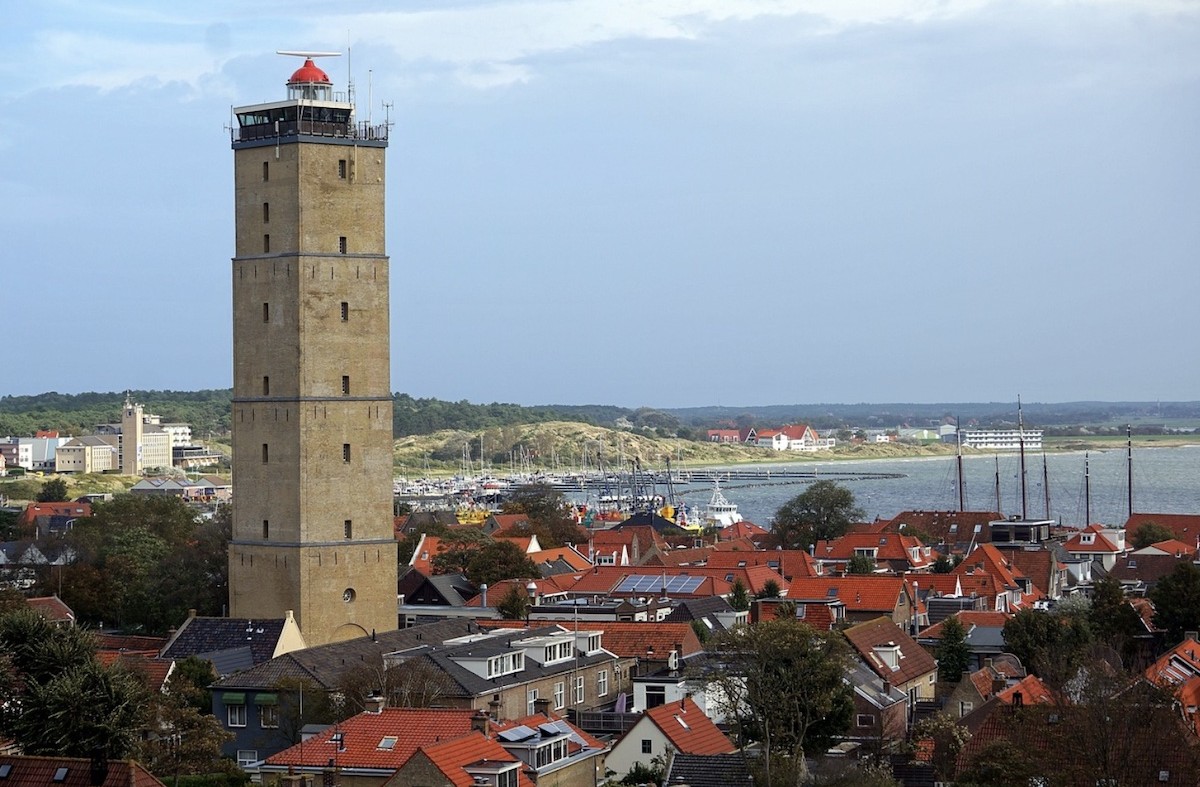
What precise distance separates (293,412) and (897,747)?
17.3 metres


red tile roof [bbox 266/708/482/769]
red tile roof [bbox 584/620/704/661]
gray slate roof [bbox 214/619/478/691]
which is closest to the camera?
red tile roof [bbox 266/708/482/769]

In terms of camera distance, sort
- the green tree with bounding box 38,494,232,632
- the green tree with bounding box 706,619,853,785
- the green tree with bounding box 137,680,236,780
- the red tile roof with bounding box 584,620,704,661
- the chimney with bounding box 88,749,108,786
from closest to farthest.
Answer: the chimney with bounding box 88,749,108,786 < the green tree with bounding box 137,680,236,780 < the green tree with bounding box 706,619,853,785 < the red tile roof with bounding box 584,620,704,661 < the green tree with bounding box 38,494,232,632

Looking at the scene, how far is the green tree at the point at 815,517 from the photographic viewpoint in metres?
88.8

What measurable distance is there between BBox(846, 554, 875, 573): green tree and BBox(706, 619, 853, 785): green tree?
102 ft

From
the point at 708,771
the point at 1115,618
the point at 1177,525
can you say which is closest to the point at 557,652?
the point at 708,771

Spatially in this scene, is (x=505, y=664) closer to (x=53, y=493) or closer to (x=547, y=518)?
(x=547, y=518)

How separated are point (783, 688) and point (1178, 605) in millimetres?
18675

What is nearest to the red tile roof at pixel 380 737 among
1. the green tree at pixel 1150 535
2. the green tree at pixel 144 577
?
the green tree at pixel 144 577

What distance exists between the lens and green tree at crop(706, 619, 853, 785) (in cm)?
3494

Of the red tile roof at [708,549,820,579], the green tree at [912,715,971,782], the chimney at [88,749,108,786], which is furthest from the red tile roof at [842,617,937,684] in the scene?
the chimney at [88,749,108,786]

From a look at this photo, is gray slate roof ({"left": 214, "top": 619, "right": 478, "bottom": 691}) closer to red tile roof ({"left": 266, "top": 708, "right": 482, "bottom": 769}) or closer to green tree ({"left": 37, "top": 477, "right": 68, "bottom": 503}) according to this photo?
red tile roof ({"left": 266, "top": 708, "right": 482, "bottom": 769})

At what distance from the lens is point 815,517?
297 feet

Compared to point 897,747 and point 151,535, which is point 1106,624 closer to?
point 897,747

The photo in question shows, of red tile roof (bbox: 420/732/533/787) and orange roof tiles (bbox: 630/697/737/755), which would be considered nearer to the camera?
red tile roof (bbox: 420/732/533/787)
